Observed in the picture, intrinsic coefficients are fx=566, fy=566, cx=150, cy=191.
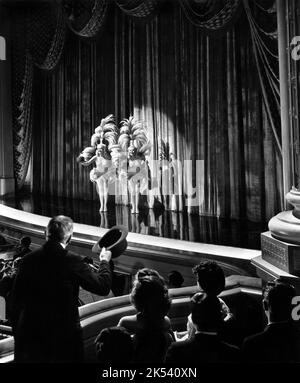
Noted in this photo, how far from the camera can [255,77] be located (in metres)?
6.45

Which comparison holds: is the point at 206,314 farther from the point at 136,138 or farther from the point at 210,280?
the point at 136,138

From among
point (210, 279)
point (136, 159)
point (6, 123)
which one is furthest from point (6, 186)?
point (210, 279)

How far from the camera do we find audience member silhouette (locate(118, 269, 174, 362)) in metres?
1.92

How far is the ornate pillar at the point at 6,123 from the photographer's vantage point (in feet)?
32.2

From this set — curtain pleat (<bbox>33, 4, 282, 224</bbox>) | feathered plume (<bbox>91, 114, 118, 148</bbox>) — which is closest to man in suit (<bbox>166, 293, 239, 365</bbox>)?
curtain pleat (<bbox>33, 4, 282, 224</bbox>)

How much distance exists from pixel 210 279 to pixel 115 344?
440 millimetres

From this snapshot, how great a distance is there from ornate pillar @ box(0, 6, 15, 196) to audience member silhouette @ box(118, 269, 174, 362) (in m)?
8.28

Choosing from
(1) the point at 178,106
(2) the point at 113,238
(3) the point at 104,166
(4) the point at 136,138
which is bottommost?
(2) the point at 113,238

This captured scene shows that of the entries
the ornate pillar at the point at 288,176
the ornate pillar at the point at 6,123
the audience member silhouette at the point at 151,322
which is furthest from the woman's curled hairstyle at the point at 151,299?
the ornate pillar at the point at 6,123

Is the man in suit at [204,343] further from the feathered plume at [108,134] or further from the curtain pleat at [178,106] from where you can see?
the feathered plume at [108,134]

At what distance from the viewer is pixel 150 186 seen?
7.69 meters

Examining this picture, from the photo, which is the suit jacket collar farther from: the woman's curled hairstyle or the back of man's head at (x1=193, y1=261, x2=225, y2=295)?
the back of man's head at (x1=193, y1=261, x2=225, y2=295)

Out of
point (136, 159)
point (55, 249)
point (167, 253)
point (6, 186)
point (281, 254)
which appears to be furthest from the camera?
point (6, 186)

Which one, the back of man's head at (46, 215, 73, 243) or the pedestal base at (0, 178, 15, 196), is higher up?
the pedestal base at (0, 178, 15, 196)
